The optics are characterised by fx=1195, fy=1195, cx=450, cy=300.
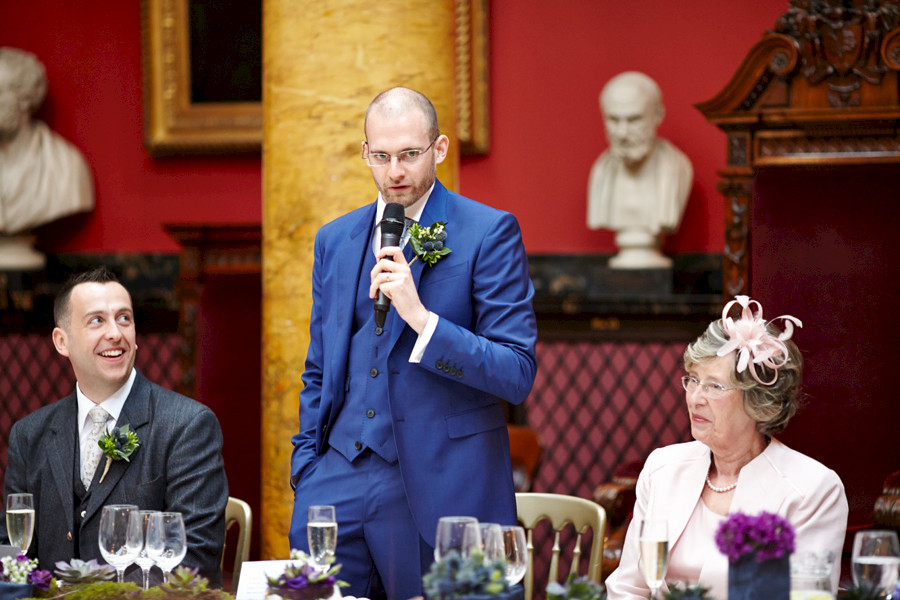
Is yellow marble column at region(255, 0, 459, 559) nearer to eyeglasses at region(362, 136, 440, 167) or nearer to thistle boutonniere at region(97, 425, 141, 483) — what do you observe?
thistle boutonniere at region(97, 425, 141, 483)

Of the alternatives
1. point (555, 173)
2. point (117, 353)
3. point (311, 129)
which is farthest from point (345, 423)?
point (555, 173)

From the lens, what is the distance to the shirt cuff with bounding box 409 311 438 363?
226 centimetres

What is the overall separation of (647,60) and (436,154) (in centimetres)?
389

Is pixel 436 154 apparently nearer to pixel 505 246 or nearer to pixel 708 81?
pixel 505 246

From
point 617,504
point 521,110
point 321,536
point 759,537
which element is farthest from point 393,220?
point 521,110

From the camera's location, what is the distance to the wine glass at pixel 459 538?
5.47ft

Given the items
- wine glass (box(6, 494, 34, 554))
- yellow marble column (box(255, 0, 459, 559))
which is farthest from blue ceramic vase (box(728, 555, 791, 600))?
yellow marble column (box(255, 0, 459, 559))

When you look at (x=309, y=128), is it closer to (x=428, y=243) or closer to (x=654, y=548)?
(x=428, y=243)

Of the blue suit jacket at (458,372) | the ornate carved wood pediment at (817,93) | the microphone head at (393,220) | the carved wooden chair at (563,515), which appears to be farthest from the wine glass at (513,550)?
the ornate carved wood pediment at (817,93)

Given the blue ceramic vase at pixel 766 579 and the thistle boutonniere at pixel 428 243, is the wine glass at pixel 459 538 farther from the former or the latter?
the thistle boutonniere at pixel 428 243

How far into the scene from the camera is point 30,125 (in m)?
6.32

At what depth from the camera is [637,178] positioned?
5605mm

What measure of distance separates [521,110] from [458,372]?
13.6 feet

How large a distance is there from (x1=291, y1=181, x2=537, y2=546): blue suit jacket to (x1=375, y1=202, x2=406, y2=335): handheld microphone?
12 centimetres
